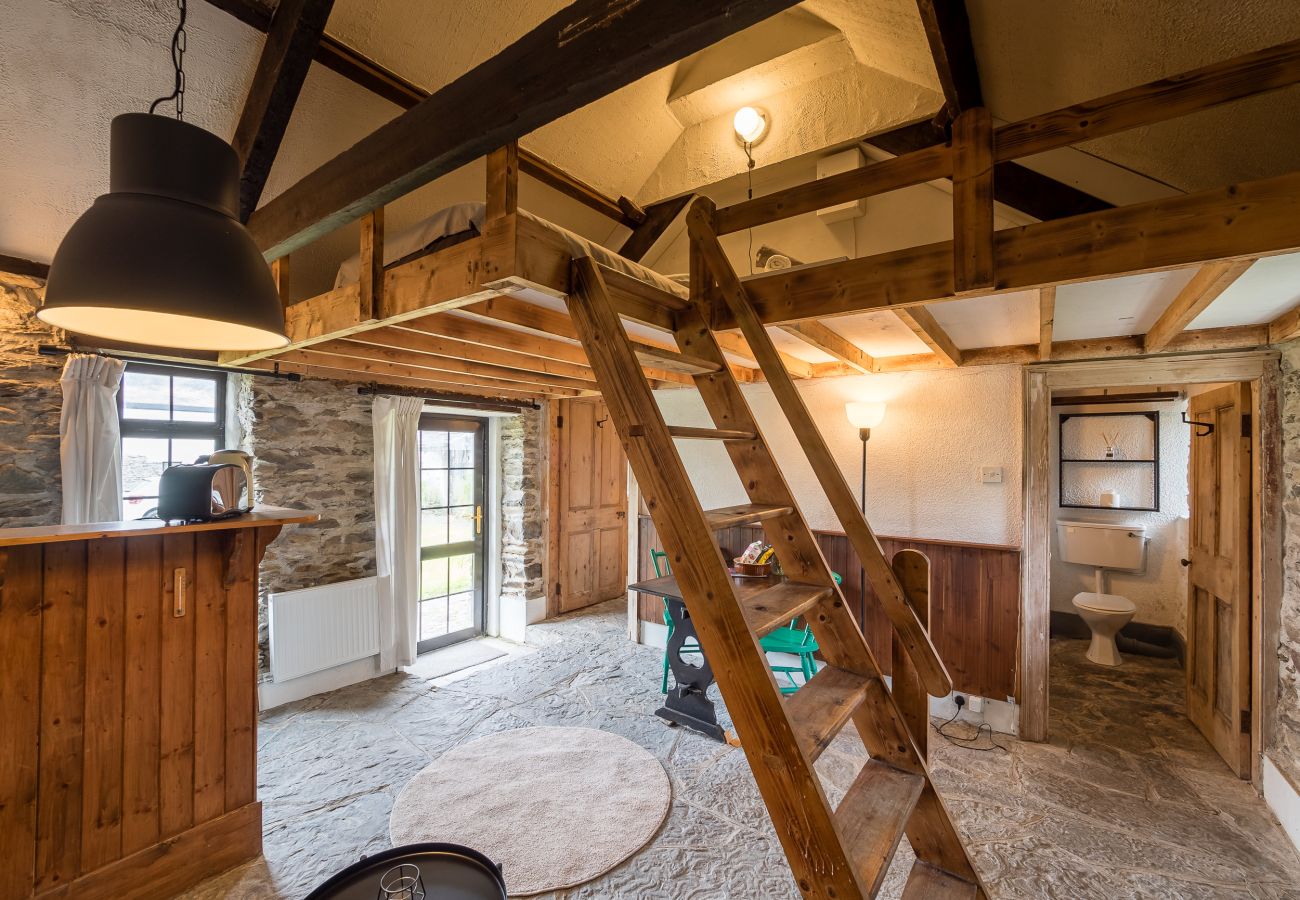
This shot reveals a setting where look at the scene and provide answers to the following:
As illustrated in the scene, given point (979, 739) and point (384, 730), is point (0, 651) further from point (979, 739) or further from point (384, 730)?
point (979, 739)

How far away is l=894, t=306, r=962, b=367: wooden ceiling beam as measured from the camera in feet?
7.73

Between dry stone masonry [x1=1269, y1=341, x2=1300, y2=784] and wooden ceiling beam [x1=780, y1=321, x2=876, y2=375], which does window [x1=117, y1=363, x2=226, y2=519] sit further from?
dry stone masonry [x1=1269, y1=341, x2=1300, y2=784]

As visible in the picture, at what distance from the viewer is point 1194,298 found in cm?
205

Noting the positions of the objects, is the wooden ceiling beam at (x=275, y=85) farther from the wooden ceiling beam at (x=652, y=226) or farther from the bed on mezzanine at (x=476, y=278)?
the wooden ceiling beam at (x=652, y=226)

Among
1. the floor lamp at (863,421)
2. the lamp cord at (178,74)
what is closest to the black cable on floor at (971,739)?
the floor lamp at (863,421)

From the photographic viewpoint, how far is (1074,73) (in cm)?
201

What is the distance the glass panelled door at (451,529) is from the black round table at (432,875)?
3.50m

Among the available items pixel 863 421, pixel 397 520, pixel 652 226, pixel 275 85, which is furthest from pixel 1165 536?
pixel 275 85

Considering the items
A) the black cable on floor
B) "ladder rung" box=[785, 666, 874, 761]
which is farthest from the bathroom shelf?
"ladder rung" box=[785, 666, 874, 761]

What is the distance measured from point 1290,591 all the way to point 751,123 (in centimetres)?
363

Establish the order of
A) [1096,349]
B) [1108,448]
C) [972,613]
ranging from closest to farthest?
1. [1096,349]
2. [972,613]
3. [1108,448]

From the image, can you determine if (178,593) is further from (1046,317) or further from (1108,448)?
(1108,448)

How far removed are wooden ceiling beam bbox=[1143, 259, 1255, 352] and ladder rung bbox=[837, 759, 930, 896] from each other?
159cm

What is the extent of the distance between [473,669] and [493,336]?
9.59 feet
